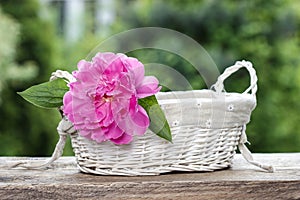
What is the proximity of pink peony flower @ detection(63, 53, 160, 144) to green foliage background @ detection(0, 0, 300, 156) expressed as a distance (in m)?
1.84

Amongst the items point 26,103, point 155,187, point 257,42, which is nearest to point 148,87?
point 155,187

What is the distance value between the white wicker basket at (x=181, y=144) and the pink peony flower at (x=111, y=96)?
0.03 m

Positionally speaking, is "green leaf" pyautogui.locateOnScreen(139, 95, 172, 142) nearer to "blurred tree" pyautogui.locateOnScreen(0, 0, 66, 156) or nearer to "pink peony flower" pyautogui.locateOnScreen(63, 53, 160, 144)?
"pink peony flower" pyautogui.locateOnScreen(63, 53, 160, 144)

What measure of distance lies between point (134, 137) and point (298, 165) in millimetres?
307

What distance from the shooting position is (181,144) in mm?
952

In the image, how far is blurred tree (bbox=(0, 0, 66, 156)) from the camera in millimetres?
2877

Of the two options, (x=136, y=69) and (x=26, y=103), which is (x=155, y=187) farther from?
(x=26, y=103)

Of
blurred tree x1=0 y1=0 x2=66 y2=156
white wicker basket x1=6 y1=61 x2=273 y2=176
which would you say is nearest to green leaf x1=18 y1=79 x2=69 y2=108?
white wicker basket x1=6 y1=61 x2=273 y2=176

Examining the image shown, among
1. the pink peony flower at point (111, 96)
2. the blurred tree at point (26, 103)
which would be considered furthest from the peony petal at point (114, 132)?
the blurred tree at point (26, 103)

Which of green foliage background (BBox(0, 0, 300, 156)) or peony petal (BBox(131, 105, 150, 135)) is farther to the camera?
green foliage background (BBox(0, 0, 300, 156))

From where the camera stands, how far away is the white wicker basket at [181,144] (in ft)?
3.07

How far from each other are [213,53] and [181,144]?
187 cm

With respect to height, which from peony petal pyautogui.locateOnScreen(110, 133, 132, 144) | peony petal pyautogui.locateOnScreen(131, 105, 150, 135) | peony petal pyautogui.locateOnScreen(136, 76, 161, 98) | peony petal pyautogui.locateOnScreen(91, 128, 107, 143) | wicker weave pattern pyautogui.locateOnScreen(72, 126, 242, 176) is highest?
peony petal pyautogui.locateOnScreen(136, 76, 161, 98)

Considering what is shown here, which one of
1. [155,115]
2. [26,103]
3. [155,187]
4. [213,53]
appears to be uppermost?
[213,53]
